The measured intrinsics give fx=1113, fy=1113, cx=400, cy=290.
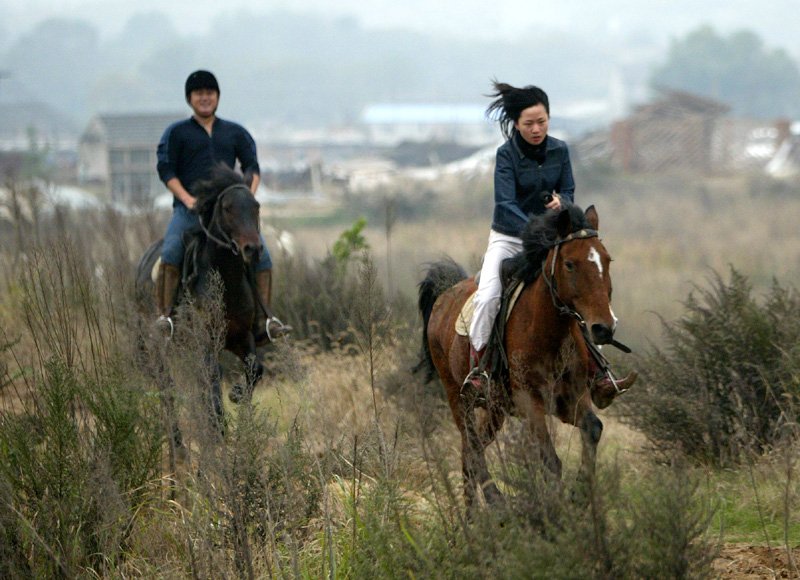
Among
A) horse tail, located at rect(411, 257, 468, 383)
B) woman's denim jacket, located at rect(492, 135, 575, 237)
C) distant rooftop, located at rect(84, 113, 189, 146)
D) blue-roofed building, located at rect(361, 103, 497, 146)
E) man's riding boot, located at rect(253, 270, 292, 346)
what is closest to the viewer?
woman's denim jacket, located at rect(492, 135, 575, 237)

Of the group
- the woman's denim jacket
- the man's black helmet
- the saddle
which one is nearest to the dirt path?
the woman's denim jacket

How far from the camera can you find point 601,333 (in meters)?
5.54

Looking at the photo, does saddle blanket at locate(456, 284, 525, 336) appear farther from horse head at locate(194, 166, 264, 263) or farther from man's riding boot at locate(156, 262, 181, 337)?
man's riding boot at locate(156, 262, 181, 337)

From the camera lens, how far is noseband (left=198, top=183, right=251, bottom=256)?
7977 mm

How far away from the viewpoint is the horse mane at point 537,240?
5.99 m

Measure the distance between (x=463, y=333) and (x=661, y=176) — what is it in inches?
1737

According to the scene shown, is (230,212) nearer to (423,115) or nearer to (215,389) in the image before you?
(215,389)

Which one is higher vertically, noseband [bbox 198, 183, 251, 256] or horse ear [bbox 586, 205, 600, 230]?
horse ear [bbox 586, 205, 600, 230]

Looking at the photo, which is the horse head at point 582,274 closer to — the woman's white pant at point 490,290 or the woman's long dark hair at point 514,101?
the woman's white pant at point 490,290

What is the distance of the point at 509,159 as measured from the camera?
6641mm

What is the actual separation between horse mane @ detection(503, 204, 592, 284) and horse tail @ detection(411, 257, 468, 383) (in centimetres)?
125

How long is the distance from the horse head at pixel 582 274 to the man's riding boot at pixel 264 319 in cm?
283

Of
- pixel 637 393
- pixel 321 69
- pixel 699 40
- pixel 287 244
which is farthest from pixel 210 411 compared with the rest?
pixel 321 69

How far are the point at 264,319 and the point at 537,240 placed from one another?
3013 millimetres
